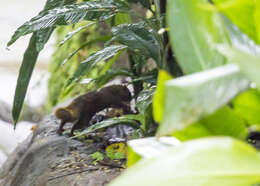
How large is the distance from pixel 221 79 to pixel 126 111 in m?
1.11

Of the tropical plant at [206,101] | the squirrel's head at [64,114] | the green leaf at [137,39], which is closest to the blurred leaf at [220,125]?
the tropical plant at [206,101]

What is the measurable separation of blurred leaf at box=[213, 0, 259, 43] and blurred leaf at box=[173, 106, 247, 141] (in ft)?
0.38

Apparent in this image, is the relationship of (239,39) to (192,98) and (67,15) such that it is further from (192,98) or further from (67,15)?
(67,15)

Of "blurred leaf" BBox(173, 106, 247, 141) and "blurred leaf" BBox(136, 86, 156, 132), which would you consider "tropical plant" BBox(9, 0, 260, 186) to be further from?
"blurred leaf" BBox(136, 86, 156, 132)

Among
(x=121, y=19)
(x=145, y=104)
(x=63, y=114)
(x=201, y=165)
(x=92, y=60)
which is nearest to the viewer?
(x=201, y=165)

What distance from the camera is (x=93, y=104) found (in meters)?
1.47

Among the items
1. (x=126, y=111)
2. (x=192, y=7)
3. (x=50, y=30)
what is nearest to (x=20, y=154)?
(x=126, y=111)

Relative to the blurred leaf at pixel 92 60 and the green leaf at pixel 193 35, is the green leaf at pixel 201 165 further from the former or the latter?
the blurred leaf at pixel 92 60

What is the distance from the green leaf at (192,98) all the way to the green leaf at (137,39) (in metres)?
0.64

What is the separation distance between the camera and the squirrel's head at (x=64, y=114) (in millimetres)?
1492

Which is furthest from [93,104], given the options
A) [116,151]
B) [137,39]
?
[137,39]

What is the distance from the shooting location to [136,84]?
4.41 feet

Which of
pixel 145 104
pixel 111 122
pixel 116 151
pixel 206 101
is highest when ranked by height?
pixel 206 101

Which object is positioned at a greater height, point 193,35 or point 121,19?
point 193,35
